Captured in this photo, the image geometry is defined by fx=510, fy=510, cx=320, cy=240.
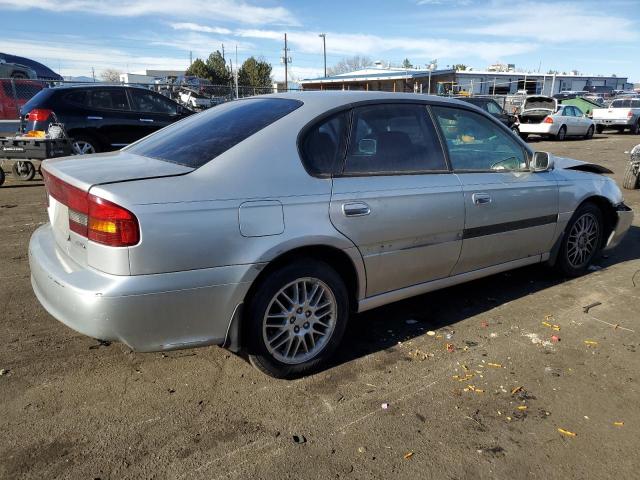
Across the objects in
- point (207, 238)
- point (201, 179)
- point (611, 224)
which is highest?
point (201, 179)

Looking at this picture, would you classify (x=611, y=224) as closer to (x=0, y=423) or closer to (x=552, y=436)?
(x=552, y=436)

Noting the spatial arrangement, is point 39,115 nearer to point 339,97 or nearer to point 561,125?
point 339,97

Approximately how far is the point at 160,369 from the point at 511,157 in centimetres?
318

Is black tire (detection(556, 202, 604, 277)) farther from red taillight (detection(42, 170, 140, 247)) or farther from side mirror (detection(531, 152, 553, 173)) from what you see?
red taillight (detection(42, 170, 140, 247))

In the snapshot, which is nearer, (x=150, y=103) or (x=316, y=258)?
(x=316, y=258)

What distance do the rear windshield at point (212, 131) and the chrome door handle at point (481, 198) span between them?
1.48 m

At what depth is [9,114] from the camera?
1438 centimetres

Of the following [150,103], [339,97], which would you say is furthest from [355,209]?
[150,103]

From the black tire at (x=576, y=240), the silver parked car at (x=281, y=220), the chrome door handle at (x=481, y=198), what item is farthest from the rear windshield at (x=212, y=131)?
the black tire at (x=576, y=240)

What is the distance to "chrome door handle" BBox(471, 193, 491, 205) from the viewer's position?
12.4ft

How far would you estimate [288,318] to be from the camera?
3055 mm

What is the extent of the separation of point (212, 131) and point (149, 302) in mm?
1252

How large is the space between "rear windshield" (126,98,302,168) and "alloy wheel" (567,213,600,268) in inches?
120

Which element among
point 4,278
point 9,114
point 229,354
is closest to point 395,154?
point 229,354
